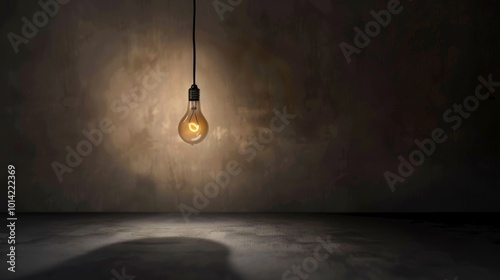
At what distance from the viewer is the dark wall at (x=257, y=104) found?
3643 millimetres

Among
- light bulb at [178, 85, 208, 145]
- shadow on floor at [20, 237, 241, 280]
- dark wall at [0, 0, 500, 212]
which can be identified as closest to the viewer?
shadow on floor at [20, 237, 241, 280]

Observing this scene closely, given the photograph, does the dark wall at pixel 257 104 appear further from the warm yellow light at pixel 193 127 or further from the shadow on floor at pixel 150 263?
the shadow on floor at pixel 150 263

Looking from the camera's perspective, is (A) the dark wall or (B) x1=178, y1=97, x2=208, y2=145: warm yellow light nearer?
(B) x1=178, y1=97, x2=208, y2=145: warm yellow light

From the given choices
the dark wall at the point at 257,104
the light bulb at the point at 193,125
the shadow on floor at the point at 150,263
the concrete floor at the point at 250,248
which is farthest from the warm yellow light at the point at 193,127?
the shadow on floor at the point at 150,263

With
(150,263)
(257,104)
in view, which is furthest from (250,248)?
(257,104)

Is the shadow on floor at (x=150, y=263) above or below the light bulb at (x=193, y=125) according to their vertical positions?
below

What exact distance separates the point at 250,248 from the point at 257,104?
59.2 inches

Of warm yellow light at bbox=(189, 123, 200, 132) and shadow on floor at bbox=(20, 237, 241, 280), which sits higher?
warm yellow light at bbox=(189, 123, 200, 132)

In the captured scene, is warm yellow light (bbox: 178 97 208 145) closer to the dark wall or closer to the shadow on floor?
the dark wall

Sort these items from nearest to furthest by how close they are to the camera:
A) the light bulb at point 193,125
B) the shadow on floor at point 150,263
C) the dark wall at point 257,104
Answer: the shadow on floor at point 150,263
the light bulb at point 193,125
the dark wall at point 257,104

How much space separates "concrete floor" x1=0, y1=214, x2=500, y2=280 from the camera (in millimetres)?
2051

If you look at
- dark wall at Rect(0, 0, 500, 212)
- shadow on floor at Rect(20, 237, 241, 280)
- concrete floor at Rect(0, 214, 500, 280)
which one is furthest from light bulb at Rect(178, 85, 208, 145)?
shadow on floor at Rect(20, 237, 241, 280)

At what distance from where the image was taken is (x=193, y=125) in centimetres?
340

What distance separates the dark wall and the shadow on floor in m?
1.17
